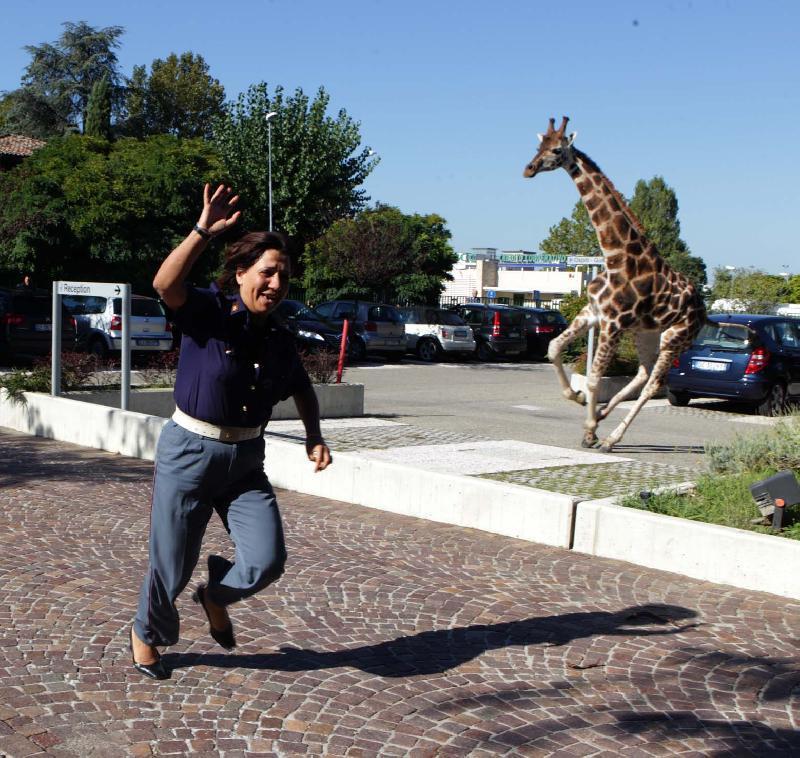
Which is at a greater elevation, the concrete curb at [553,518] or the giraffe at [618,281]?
the giraffe at [618,281]

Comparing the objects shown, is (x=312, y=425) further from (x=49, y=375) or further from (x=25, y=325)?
(x=25, y=325)

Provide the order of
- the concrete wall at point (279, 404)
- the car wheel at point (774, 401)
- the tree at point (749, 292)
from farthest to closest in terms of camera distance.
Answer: the tree at point (749, 292), the car wheel at point (774, 401), the concrete wall at point (279, 404)

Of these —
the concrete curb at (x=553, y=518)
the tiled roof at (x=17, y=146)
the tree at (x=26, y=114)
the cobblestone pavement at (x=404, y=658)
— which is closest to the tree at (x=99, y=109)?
the tiled roof at (x=17, y=146)

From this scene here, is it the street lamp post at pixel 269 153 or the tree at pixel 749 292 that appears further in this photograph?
the tree at pixel 749 292

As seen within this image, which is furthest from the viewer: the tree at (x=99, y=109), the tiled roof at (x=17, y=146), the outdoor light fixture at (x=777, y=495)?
the tree at (x=99, y=109)

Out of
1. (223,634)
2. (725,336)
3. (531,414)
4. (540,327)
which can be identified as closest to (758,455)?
(223,634)

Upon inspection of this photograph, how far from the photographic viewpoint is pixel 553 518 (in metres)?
7.82

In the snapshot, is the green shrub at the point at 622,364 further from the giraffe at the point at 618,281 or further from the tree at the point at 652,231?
the tree at the point at 652,231

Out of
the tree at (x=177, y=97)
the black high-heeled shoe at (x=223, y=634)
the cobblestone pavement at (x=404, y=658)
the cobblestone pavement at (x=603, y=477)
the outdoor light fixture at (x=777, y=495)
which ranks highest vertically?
the tree at (x=177, y=97)

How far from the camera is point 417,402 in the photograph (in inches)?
738

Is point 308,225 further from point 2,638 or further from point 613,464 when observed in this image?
point 2,638

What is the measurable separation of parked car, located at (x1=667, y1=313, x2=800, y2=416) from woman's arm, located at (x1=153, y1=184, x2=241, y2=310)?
13.6m

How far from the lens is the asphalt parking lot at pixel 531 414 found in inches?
544

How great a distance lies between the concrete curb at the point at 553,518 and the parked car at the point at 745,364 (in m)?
9.13
